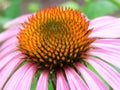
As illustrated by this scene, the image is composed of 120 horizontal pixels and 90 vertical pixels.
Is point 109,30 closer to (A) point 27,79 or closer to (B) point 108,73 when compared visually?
(B) point 108,73

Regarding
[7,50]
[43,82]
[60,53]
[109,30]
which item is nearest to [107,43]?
[109,30]

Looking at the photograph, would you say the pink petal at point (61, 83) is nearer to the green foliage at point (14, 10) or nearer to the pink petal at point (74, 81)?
the pink petal at point (74, 81)

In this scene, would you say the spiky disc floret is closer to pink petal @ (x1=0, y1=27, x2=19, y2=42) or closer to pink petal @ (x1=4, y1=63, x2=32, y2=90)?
pink petal @ (x1=4, y1=63, x2=32, y2=90)

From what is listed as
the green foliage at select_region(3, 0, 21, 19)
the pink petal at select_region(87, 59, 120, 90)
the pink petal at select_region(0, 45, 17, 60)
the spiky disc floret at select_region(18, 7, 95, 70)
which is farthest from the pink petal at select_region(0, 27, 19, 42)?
the green foliage at select_region(3, 0, 21, 19)

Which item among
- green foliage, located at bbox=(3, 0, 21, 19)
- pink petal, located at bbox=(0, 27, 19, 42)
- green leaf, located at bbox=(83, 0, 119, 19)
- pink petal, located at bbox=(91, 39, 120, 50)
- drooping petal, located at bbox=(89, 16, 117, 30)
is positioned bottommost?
pink petal, located at bbox=(91, 39, 120, 50)

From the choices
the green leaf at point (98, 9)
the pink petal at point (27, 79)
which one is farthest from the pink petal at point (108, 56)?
the green leaf at point (98, 9)
